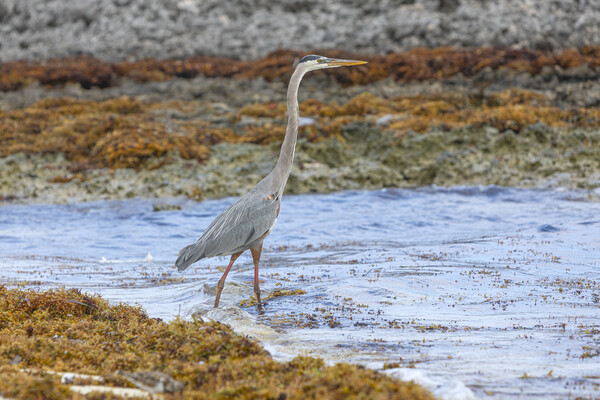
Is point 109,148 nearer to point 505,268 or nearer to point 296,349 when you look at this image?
point 505,268

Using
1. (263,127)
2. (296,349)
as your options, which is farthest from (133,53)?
(296,349)

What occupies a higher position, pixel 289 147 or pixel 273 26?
pixel 273 26

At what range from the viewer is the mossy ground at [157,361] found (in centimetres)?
343

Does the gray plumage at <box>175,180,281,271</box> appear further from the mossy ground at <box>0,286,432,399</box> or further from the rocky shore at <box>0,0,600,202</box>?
the rocky shore at <box>0,0,600,202</box>

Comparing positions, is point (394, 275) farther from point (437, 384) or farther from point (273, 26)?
point (273, 26)

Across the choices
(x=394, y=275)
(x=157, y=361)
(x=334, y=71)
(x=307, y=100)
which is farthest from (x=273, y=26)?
(x=157, y=361)

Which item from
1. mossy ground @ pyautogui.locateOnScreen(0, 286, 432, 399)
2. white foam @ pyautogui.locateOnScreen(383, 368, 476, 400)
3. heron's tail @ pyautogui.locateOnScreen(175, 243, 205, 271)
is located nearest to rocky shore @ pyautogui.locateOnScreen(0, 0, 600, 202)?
heron's tail @ pyautogui.locateOnScreen(175, 243, 205, 271)

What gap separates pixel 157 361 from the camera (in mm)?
4059

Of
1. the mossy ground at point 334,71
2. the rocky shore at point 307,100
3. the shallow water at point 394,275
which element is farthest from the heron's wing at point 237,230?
the mossy ground at point 334,71

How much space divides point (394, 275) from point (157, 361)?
4064 millimetres

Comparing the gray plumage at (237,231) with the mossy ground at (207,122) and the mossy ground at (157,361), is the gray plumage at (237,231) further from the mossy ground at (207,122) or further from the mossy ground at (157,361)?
the mossy ground at (207,122)

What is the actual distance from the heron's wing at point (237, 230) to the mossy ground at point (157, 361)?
43.6 inches

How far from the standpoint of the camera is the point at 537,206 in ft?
41.5

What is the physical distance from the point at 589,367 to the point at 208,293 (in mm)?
4173
